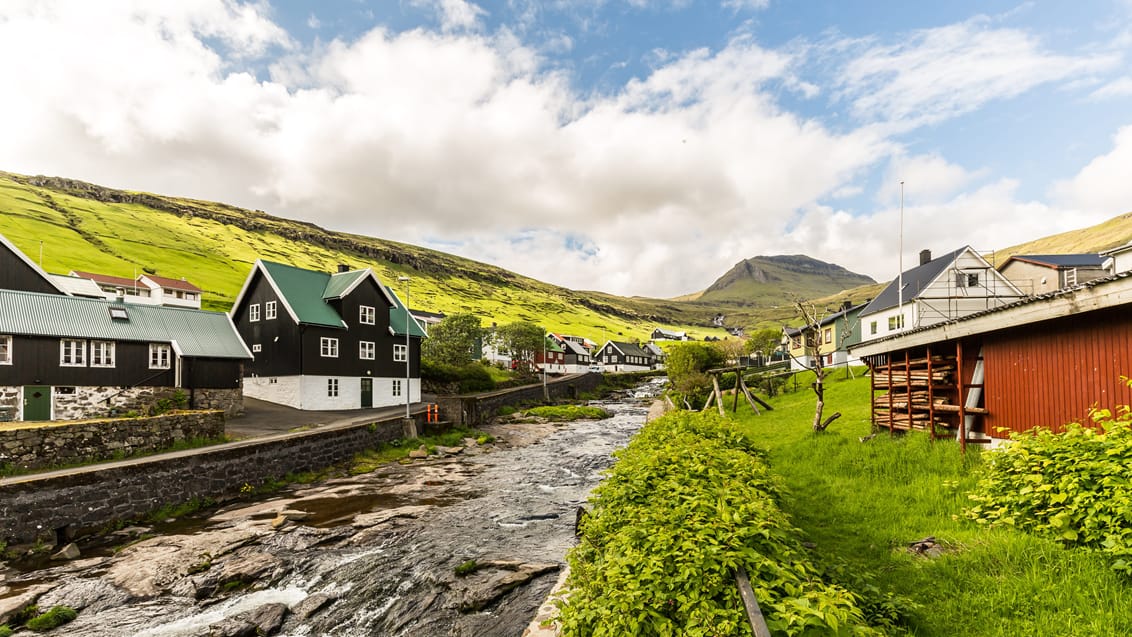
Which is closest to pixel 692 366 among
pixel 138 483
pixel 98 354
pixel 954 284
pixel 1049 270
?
pixel 954 284

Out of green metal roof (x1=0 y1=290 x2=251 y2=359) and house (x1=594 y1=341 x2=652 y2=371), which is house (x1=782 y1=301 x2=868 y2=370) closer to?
green metal roof (x1=0 y1=290 x2=251 y2=359)

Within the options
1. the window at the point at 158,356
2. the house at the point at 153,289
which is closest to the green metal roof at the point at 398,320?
the window at the point at 158,356

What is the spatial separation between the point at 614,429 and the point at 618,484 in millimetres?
37136

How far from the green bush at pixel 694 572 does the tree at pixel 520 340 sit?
83.1 m

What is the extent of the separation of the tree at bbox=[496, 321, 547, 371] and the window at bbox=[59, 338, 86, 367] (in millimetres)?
62846

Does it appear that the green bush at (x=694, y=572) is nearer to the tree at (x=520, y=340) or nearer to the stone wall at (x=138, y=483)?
the stone wall at (x=138, y=483)

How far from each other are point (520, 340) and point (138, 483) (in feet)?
236

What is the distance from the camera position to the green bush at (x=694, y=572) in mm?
4328

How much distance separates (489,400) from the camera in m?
50.7

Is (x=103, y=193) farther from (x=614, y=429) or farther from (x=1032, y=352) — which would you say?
(x=1032, y=352)

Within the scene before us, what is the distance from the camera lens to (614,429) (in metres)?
44.9

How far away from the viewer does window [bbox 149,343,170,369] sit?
33406mm

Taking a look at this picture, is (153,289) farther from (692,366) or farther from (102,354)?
(692,366)

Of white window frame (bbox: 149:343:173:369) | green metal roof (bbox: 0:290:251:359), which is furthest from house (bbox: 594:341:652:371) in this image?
white window frame (bbox: 149:343:173:369)
